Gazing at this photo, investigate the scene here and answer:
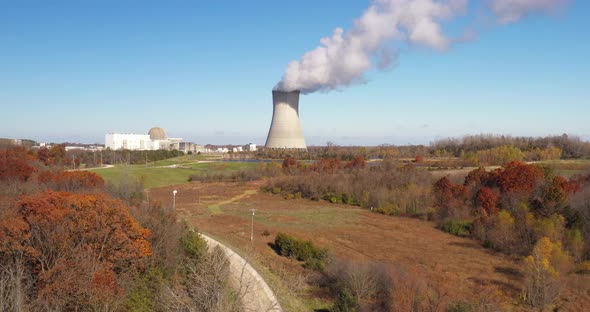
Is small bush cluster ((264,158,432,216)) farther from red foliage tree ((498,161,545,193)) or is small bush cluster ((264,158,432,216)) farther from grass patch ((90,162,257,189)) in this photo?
grass patch ((90,162,257,189))

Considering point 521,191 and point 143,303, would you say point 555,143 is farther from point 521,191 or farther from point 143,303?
point 143,303

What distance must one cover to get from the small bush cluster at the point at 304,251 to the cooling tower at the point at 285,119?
22563mm

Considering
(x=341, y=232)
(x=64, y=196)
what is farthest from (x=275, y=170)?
(x=64, y=196)

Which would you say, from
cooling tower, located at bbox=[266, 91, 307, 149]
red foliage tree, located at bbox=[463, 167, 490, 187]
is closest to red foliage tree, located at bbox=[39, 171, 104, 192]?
cooling tower, located at bbox=[266, 91, 307, 149]

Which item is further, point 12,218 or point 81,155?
point 81,155

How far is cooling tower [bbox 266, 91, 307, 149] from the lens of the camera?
125ft

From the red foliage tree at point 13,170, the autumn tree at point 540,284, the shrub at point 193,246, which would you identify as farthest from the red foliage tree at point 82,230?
the red foliage tree at point 13,170

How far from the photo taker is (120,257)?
31.8 feet

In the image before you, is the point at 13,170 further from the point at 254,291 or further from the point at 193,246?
the point at 254,291

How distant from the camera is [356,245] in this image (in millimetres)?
17672

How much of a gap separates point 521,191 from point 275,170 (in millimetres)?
21785

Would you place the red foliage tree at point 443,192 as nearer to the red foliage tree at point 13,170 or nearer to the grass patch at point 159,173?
the grass patch at point 159,173

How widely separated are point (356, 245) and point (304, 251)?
3.49 m

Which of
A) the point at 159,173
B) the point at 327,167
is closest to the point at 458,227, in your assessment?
the point at 327,167
